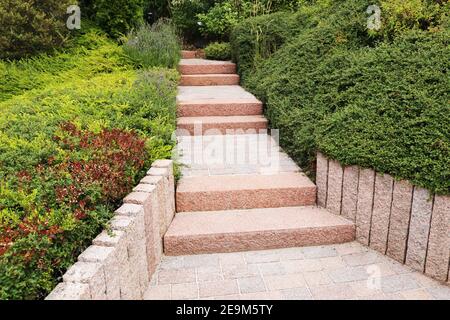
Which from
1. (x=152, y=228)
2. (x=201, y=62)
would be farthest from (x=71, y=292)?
(x=201, y=62)

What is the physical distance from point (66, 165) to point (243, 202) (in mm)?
1546

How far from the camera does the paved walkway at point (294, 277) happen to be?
8.42ft

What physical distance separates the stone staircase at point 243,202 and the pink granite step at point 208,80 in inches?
85.6

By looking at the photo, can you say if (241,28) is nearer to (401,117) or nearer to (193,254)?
(401,117)

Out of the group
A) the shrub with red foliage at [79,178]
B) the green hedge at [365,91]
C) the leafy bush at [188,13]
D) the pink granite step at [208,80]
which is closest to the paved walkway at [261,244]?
the green hedge at [365,91]

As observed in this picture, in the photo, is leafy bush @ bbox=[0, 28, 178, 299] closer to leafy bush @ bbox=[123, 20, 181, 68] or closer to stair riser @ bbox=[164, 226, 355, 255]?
stair riser @ bbox=[164, 226, 355, 255]

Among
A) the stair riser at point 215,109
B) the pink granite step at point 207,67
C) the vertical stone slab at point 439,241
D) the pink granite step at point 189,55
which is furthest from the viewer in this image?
the pink granite step at point 189,55

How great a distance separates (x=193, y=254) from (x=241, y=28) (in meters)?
4.77

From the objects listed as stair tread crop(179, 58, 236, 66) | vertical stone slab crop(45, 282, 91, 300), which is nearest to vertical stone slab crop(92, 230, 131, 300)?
vertical stone slab crop(45, 282, 91, 300)

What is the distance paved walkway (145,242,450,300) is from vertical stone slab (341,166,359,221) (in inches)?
10.6

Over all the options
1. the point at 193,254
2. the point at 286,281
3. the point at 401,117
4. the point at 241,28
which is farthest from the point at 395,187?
the point at 241,28

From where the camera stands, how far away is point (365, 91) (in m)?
3.60

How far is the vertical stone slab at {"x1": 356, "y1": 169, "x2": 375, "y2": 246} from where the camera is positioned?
3.00 m

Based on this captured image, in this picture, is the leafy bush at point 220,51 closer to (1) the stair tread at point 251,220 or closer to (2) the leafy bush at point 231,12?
(2) the leafy bush at point 231,12
